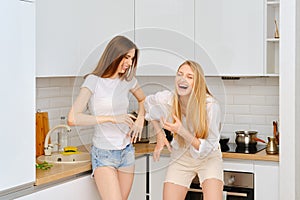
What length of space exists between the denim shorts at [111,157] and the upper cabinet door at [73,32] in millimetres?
460

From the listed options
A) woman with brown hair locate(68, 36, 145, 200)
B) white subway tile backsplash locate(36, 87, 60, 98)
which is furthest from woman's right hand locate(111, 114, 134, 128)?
white subway tile backsplash locate(36, 87, 60, 98)

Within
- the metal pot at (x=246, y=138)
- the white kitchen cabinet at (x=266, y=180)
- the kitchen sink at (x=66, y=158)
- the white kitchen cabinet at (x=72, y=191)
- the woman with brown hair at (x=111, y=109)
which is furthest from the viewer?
the metal pot at (x=246, y=138)

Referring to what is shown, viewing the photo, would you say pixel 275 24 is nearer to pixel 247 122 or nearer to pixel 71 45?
pixel 247 122

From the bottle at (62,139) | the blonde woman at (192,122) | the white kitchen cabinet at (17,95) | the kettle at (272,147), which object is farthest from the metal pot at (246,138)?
the white kitchen cabinet at (17,95)

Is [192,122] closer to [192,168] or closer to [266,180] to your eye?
[192,168]

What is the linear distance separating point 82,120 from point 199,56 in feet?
2.32

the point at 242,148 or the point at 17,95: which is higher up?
the point at 17,95

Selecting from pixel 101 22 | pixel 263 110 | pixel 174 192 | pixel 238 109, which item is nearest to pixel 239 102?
pixel 238 109

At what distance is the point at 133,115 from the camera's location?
3.00 m

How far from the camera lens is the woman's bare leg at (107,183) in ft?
9.99

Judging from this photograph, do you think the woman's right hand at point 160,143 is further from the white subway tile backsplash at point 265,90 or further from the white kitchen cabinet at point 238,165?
the white subway tile backsplash at point 265,90

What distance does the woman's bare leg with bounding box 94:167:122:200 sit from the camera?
3.04 meters

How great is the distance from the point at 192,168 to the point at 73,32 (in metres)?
1.06

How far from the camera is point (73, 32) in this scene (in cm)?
326
